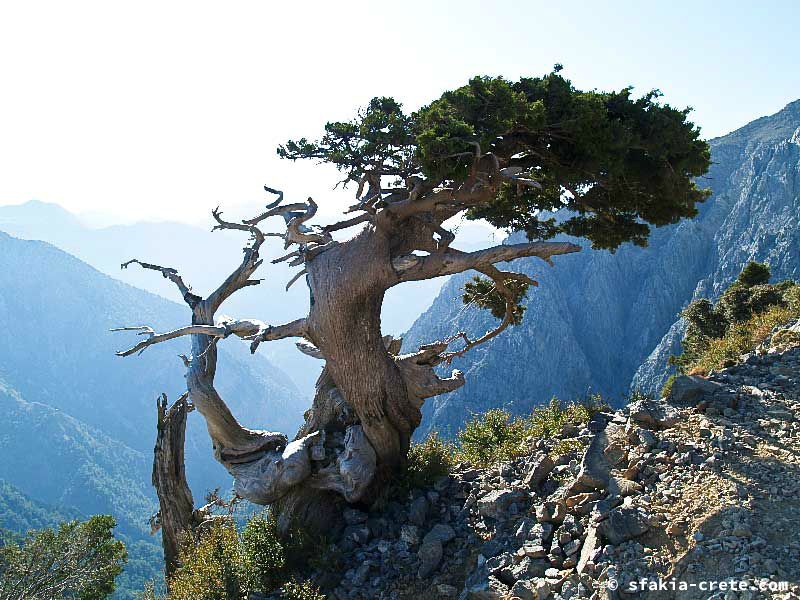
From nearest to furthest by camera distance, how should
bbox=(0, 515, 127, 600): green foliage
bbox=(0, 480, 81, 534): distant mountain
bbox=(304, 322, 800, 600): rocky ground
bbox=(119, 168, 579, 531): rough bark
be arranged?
bbox=(304, 322, 800, 600): rocky ground
bbox=(119, 168, 579, 531): rough bark
bbox=(0, 515, 127, 600): green foliage
bbox=(0, 480, 81, 534): distant mountain

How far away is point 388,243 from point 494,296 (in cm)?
454

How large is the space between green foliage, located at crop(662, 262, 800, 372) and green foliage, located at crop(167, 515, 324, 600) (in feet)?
30.9

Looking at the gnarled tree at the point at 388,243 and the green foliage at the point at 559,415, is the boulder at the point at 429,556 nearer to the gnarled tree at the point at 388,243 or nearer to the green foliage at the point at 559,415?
the gnarled tree at the point at 388,243

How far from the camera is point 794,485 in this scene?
6504 mm

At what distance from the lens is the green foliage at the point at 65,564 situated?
15664 mm

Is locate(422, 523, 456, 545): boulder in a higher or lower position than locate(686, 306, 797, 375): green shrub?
higher

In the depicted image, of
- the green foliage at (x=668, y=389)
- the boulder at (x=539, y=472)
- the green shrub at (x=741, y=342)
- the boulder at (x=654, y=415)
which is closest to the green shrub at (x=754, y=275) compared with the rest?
the green shrub at (x=741, y=342)

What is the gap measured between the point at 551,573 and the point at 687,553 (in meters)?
1.49

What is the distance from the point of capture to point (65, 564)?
1692 centimetres

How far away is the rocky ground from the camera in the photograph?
5.80 meters

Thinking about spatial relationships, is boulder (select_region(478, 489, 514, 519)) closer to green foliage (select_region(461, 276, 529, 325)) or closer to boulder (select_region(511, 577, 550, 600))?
boulder (select_region(511, 577, 550, 600))

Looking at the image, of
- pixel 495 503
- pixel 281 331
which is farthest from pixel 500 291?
pixel 495 503

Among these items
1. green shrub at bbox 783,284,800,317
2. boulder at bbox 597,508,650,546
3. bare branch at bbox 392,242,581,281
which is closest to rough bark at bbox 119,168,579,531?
bare branch at bbox 392,242,581,281

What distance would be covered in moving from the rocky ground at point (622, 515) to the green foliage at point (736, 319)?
3.36m
